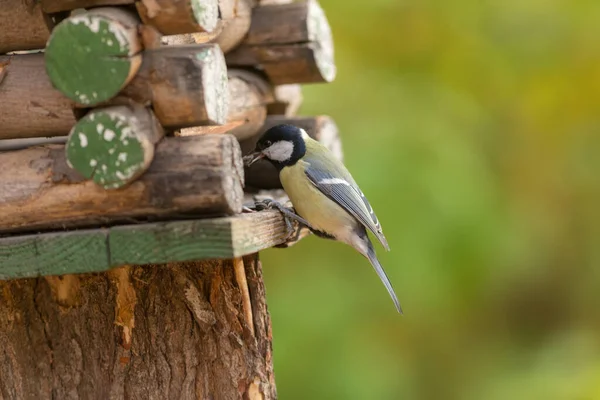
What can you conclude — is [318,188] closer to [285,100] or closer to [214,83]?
[285,100]

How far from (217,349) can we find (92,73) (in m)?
0.93

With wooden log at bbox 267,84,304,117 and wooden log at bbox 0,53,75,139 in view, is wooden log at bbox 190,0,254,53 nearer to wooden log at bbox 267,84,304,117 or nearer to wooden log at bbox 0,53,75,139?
wooden log at bbox 267,84,304,117

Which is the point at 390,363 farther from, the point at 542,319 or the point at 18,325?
the point at 18,325

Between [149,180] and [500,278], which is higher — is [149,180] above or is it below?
above

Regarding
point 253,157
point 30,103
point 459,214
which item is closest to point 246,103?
point 253,157

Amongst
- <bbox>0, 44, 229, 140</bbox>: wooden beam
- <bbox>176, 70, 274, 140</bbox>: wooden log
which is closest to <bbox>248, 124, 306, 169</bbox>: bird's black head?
<bbox>176, 70, 274, 140</bbox>: wooden log

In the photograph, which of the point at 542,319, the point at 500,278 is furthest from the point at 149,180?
the point at 542,319

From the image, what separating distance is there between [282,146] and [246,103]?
236 mm

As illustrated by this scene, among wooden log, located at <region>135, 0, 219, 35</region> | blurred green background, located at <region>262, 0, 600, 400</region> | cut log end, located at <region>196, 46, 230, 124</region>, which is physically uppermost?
wooden log, located at <region>135, 0, 219, 35</region>

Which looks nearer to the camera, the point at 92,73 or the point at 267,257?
the point at 92,73

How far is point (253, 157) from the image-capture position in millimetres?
3186

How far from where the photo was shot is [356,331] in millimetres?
4605

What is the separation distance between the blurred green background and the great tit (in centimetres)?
126

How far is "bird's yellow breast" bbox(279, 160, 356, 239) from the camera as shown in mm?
3051
